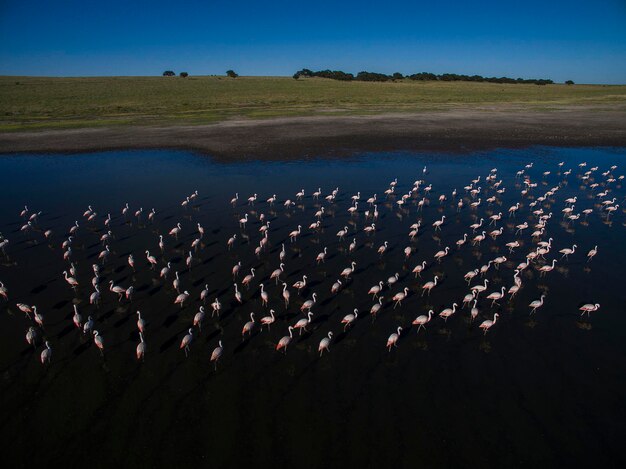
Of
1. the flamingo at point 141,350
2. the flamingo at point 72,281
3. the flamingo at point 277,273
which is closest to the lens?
the flamingo at point 141,350

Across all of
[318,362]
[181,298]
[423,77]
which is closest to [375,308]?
[318,362]

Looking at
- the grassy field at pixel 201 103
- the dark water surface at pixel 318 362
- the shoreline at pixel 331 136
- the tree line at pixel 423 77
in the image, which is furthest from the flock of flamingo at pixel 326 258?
the tree line at pixel 423 77

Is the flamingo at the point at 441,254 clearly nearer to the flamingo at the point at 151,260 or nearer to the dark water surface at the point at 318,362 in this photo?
the dark water surface at the point at 318,362

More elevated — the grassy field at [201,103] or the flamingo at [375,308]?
the grassy field at [201,103]

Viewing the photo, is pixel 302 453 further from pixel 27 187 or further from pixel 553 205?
pixel 27 187

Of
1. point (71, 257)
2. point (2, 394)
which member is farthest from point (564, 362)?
point (71, 257)

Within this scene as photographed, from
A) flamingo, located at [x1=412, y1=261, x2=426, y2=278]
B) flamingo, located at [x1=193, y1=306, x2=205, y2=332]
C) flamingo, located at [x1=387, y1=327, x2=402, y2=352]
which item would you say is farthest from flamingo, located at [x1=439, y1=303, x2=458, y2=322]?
flamingo, located at [x1=193, y1=306, x2=205, y2=332]

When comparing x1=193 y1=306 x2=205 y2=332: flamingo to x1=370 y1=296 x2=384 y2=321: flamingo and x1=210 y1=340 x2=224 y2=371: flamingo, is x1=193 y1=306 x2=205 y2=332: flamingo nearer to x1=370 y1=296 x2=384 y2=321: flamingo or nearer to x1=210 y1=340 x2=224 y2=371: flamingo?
x1=210 y1=340 x2=224 y2=371: flamingo
